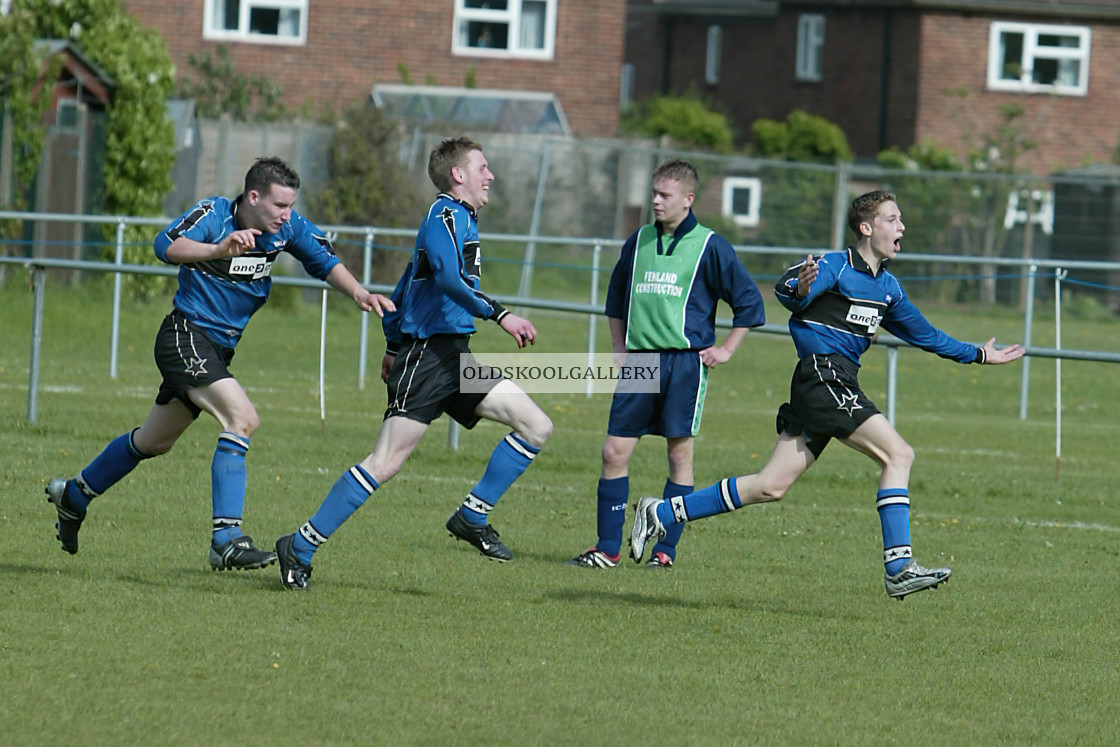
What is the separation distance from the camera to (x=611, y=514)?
8008 mm

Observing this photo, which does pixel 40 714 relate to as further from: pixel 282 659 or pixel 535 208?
pixel 535 208

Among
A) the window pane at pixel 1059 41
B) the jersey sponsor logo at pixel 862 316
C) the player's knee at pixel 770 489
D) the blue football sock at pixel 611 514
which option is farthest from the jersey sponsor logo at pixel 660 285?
the window pane at pixel 1059 41

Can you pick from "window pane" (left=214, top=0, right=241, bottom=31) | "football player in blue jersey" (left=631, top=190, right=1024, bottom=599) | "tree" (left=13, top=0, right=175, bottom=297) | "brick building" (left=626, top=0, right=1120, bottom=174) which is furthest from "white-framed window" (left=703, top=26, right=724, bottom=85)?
"football player in blue jersey" (left=631, top=190, right=1024, bottom=599)

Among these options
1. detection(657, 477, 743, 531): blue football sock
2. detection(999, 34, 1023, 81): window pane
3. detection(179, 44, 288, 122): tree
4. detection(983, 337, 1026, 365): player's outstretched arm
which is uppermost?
detection(999, 34, 1023, 81): window pane

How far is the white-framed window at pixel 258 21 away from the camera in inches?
1179

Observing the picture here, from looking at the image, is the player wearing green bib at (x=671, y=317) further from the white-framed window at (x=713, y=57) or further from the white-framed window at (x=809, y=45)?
the white-framed window at (x=713, y=57)

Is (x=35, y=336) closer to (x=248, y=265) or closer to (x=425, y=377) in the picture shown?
(x=248, y=265)

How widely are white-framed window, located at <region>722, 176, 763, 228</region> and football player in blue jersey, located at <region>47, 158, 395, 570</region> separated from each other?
18.7m

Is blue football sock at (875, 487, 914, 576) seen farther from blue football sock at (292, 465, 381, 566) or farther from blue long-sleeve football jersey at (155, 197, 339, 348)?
blue long-sleeve football jersey at (155, 197, 339, 348)

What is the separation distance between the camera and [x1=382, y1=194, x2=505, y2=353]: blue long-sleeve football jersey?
22.6 ft

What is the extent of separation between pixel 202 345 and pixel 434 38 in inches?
938

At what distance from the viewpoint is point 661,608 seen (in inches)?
274

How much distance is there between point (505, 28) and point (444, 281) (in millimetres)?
24562

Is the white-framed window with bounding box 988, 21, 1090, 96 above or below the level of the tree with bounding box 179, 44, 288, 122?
above
